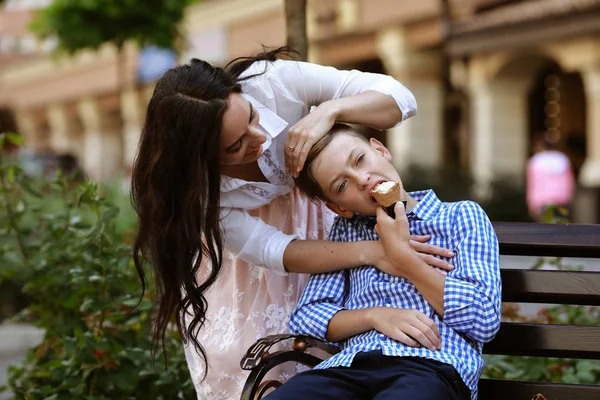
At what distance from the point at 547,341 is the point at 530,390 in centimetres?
14

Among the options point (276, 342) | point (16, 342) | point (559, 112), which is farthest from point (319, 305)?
point (559, 112)

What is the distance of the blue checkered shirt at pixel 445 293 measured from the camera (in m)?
2.53

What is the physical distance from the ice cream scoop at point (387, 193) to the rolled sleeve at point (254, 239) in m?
0.35

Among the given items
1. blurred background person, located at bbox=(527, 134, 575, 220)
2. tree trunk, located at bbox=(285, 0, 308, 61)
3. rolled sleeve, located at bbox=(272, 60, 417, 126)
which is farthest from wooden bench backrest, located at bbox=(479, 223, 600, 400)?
blurred background person, located at bbox=(527, 134, 575, 220)

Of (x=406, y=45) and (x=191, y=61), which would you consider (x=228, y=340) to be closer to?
(x=191, y=61)

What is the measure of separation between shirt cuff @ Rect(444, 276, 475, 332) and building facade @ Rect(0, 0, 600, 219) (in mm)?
8155

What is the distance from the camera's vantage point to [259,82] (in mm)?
2945

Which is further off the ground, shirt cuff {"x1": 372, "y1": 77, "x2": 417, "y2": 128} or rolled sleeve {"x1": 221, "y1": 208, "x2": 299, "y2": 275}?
shirt cuff {"x1": 372, "y1": 77, "x2": 417, "y2": 128}

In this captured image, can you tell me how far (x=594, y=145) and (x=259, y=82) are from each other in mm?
12465

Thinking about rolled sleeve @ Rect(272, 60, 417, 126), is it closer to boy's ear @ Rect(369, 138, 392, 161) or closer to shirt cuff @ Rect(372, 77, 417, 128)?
shirt cuff @ Rect(372, 77, 417, 128)

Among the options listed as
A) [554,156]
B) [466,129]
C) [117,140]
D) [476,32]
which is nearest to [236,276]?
[554,156]

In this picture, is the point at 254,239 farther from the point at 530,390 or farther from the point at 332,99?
the point at 530,390

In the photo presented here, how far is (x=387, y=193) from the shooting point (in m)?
2.62

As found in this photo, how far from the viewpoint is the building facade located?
1453cm
